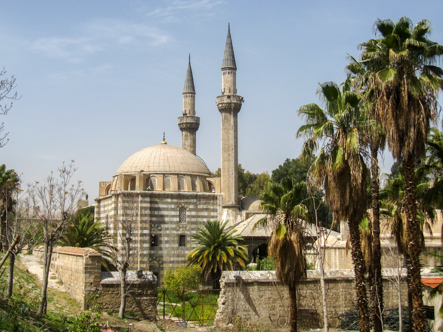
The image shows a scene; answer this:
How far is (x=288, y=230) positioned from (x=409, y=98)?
5.86 meters

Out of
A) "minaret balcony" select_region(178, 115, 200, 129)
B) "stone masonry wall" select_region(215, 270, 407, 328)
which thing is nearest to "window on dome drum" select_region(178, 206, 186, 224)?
"minaret balcony" select_region(178, 115, 200, 129)

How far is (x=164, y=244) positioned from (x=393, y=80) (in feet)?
86.4

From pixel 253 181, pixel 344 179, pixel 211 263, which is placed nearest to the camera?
pixel 344 179

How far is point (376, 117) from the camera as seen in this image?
42.5ft

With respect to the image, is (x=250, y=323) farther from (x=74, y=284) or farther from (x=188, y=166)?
(x=188, y=166)

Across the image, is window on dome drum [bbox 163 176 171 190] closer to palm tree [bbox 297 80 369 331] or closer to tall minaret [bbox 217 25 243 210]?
tall minaret [bbox 217 25 243 210]

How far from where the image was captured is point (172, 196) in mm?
37531

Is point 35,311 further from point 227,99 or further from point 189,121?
point 189,121

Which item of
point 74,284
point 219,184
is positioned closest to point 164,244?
point 219,184

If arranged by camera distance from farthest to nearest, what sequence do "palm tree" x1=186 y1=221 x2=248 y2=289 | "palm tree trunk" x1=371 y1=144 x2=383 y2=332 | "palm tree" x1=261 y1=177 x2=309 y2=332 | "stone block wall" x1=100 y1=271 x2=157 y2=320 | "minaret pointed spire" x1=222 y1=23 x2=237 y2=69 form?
"minaret pointed spire" x1=222 y1=23 x2=237 y2=69, "palm tree" x1=186 y1=221 x2=248 y2=289, "stone block wall" x1=100 y1=271 x2=157 y2=320, "palm tree" x1=261 y1=177 x2=309 y2=332, "palm tree trunk" x1=371 y1=144 x2=383 y2=332

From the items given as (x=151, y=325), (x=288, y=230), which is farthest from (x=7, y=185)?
(x=288, y=230)

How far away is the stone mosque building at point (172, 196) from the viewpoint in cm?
3622

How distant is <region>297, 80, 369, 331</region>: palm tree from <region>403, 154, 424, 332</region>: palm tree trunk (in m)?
1.23

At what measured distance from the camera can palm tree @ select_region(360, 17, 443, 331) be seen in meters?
12.2
